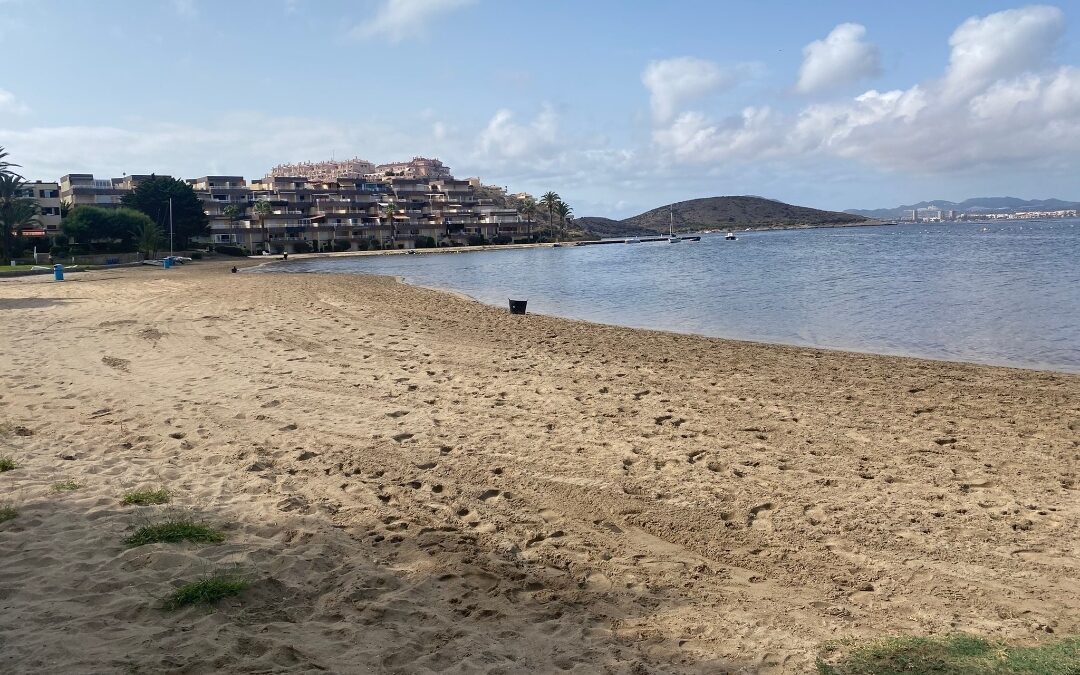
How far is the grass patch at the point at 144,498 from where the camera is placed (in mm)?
5484

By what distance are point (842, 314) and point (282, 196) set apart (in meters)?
123

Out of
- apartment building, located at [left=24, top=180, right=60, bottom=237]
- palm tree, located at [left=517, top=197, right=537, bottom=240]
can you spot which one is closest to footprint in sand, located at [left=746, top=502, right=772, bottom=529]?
apartment building, located at [left=24, top=180, right=60, bottom=237]

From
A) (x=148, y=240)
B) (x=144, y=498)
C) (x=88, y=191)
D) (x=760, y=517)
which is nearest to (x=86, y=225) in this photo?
(x=148, y=240)

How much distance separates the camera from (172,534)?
4.80 metres

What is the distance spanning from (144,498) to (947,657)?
5.46 meters

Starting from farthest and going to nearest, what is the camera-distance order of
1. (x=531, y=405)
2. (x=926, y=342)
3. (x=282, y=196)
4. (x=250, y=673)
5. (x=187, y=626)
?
(x=282, y=196) → (x=926, y=342) → (x=531, y=405) → (x=187, y=626) → (x=250, y=673)

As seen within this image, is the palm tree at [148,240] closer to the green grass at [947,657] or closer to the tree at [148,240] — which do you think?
the tree at [148,240]

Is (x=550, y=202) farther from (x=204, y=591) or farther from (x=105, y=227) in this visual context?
(x=204, y=591)

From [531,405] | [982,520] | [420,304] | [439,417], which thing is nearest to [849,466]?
[982,520]

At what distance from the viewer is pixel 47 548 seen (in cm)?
459

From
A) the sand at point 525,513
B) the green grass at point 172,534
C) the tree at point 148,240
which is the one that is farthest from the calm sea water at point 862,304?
the tree at point 148,240

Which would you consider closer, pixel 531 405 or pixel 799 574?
pixel 799 574

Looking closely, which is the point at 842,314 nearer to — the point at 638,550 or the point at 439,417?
the point at 439,417

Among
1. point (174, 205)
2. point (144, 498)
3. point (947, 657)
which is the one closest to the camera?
point (947, 657)
